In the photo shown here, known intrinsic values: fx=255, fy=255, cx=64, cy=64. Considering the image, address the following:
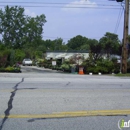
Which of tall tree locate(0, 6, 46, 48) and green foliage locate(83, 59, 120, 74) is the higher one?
tall tree locate(0, 6, 46, 48)

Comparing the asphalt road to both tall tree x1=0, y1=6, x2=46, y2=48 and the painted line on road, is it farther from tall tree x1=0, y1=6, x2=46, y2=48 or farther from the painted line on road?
tall tree x1=0, y1=6, x2=46, y2=48

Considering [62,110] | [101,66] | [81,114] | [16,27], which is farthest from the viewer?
[16,27]

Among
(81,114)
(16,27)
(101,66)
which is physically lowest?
(81,114)

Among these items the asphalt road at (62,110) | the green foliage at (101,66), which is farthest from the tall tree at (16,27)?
the asphalt road at (62,110)

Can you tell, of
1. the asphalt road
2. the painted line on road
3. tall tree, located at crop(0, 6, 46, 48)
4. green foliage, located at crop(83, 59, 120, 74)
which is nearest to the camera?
the asphalt road

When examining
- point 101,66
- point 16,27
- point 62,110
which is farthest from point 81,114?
point 16,27

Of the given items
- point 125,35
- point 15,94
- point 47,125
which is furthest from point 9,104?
point 125,35

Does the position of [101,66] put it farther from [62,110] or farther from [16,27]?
[16,27]

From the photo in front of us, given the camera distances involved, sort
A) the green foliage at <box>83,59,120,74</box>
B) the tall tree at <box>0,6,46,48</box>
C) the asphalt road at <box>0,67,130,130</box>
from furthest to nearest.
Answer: the tall tree at <box>0,6,46,48</box> → the green foliage at <box>83,59,120,74</box> → the asphalt road at <box>0,67,130,130</box>

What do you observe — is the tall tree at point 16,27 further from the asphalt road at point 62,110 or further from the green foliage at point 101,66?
the asphalt road at point 62,110

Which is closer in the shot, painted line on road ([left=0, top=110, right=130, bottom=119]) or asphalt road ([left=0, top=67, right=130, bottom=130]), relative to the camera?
asphalt road ([left=0, top=67, right=130, bottom=130])

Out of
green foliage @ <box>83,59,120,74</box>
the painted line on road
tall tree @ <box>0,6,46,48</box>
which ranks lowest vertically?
the painted line on road

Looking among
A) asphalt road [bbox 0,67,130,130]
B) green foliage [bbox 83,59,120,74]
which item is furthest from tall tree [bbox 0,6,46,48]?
asphalt road [bbox 0,67,130,130]

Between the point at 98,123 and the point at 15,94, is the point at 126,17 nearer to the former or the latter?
the point at 15,94
